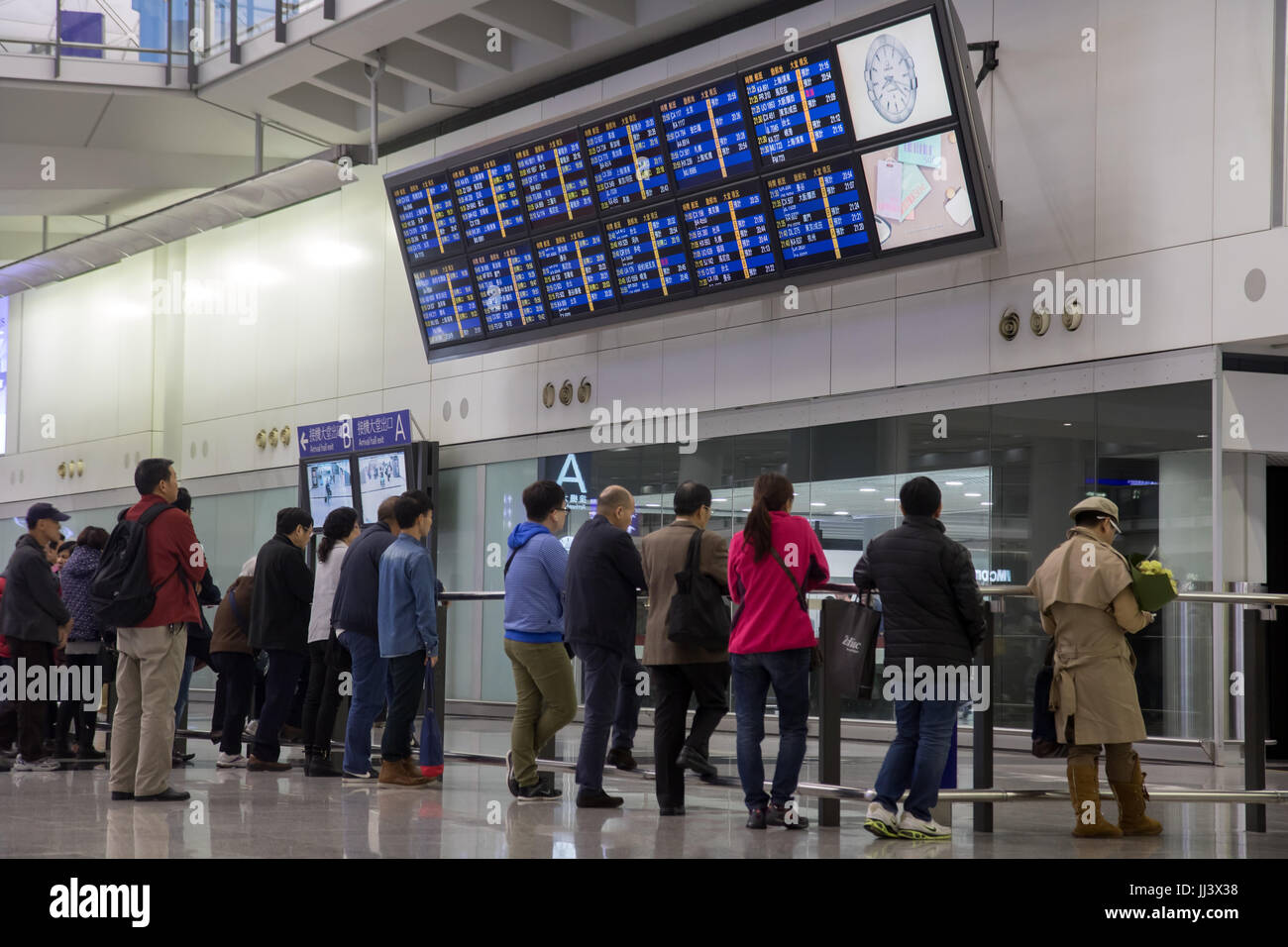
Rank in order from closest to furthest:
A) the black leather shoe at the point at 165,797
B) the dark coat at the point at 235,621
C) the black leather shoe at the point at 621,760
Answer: the black leather shoe at the point at 165,797 → the black leather shoe at the point at 621,760 → the dark coat at the point at 235,621

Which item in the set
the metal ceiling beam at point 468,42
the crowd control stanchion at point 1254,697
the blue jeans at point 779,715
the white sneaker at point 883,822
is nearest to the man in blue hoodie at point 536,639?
the blue jeans at point 779,715

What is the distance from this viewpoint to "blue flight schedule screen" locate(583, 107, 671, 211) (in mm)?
12570

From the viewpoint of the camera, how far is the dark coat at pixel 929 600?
6.03 metres

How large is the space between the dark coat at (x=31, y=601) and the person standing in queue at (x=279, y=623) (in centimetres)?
133

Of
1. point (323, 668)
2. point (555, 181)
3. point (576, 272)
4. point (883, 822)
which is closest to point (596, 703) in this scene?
point (883, 822)

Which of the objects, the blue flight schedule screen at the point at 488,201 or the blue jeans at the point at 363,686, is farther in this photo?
the blue flight schedule screen at the point at 488,201

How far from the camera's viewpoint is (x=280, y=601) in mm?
9258

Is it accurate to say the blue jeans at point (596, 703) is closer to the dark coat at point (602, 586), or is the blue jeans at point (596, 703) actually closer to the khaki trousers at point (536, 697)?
the dark coat at point (602, 586)

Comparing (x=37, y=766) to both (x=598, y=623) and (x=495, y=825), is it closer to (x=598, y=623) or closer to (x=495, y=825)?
(x=495, y=825)

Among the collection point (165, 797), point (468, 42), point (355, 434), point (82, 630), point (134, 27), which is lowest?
point (165, 797)

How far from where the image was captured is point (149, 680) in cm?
727

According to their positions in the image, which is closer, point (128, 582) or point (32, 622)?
point (128, 582)

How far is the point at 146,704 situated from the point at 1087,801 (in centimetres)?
465
